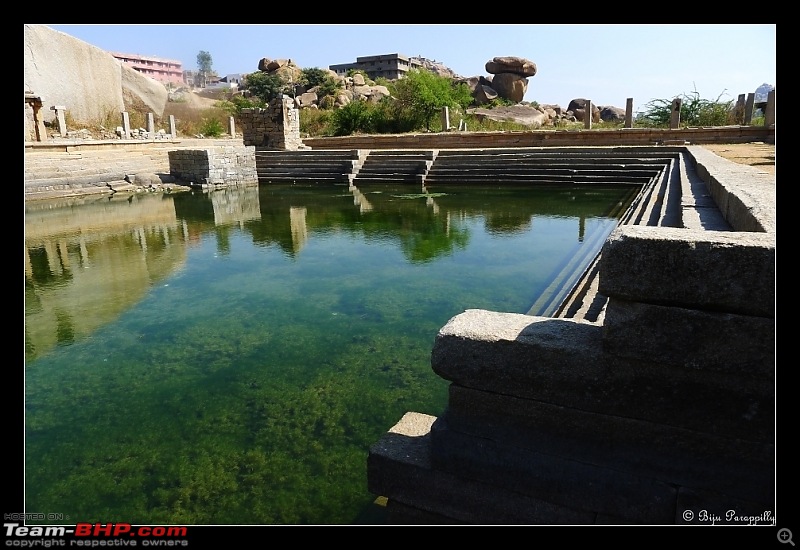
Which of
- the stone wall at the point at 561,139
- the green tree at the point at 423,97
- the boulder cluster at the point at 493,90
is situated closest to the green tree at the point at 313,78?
the boulder cluster at the point at 493,90

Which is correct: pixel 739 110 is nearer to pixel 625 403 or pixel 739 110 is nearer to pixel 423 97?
pixel 423 97

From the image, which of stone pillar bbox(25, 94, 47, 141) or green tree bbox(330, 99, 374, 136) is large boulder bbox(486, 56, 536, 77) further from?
stone pillar bbox(25, 94, 47, 141)

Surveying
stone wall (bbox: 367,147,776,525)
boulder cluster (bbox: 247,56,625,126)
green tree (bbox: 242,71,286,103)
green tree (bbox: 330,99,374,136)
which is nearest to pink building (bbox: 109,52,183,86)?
green tree (bbox: 242,71,286,103)

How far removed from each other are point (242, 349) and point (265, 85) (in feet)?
163

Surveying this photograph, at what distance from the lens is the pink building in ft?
282

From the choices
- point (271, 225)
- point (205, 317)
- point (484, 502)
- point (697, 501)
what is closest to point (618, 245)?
point (697, 501)

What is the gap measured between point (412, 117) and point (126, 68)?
21.2m

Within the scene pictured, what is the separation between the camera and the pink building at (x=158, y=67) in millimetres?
86000

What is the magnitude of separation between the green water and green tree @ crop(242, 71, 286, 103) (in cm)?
4217

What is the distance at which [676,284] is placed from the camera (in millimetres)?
1585

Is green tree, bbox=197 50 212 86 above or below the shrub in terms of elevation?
above

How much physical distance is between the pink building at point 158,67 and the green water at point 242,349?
290ft

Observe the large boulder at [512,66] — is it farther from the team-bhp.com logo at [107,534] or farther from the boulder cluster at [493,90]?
the team-bhp.com logo at [107,534]

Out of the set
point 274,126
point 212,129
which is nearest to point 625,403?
point 274,126
